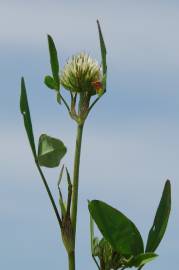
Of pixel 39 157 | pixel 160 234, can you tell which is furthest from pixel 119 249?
pixel 39 157

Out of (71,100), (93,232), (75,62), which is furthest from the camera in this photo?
(75,62)

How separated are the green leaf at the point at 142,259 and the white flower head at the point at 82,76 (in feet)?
1.11

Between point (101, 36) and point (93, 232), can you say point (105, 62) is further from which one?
point (93, 232)

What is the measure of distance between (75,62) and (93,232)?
394mm

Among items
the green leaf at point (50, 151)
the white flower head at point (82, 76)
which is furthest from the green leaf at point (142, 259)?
the white flower head at point (82, 76)

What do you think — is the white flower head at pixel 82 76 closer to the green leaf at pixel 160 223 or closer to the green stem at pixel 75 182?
the green stem at pixel 75 182

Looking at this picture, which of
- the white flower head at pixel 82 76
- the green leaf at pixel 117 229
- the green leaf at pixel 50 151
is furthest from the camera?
the white flower head at pixel 82 76

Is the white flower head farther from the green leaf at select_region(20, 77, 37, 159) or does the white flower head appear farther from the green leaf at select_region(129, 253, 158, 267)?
the green leaf at select_region(129, 253, 158, 267)

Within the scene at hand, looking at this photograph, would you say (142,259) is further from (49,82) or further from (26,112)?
(49,82)

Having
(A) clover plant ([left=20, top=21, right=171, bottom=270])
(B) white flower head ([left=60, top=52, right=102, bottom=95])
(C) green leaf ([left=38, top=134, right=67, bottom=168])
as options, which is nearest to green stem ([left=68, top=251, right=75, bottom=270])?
(A) clover plant ([left=20, top=21, right=171, bottom=270])

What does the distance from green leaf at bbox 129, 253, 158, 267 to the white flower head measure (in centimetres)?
34

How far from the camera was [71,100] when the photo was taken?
1074 mm

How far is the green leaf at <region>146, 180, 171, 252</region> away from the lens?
894 millimetres

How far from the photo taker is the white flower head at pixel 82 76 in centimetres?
108
